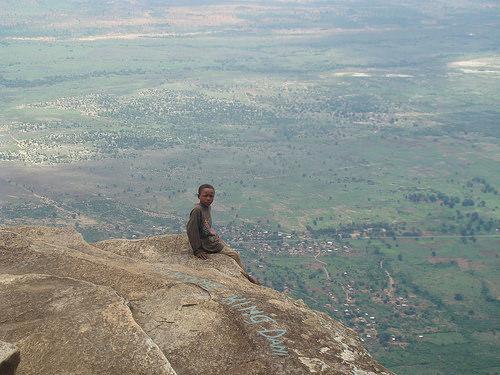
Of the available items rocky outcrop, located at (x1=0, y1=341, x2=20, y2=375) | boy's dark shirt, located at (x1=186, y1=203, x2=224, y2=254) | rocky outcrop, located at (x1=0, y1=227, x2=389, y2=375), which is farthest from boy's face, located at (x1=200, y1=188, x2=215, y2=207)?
rocky outcrop, located at (x1=0, y1=341, x2=20, y2=375)

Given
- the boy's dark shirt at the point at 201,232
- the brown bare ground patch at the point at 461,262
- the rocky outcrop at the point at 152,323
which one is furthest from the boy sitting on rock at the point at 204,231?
the brown bare ground patch at the point at 461,262

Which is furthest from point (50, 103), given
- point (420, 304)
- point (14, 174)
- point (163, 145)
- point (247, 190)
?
point (420, 304)

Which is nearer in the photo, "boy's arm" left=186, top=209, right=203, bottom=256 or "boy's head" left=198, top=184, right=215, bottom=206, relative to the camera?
"boy's head" left=198, top=184, right=215, bottom=206

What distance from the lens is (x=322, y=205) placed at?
10644 cm

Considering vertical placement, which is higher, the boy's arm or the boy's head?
the boy's head

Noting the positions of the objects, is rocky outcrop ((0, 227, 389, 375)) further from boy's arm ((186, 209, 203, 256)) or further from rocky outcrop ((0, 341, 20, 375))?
boy's arm ((186, 209, 203, 256))

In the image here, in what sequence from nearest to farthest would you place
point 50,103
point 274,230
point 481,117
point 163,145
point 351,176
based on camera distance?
point 274,230 < point 351,176 < point 163,145 < point 50,103 < point 481,117

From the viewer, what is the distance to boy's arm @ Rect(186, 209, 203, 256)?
1841 cm

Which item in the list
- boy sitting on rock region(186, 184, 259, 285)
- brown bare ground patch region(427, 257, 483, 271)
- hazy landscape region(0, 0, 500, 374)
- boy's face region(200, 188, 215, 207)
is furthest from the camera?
brown bare ground patch region(427, 257, 483, 271)

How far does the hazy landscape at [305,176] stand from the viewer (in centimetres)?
7325

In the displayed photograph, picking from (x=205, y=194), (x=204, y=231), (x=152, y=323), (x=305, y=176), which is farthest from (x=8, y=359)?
(x=305, y=176)

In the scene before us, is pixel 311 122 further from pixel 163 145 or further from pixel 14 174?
pixel 14 174

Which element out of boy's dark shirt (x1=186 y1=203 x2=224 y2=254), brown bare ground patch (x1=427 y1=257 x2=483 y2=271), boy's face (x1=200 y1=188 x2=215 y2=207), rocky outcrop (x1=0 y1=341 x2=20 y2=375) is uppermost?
rocky outcrop (x1=0 y1=341 x2=20 y2=375)

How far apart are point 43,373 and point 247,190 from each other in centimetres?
9679
